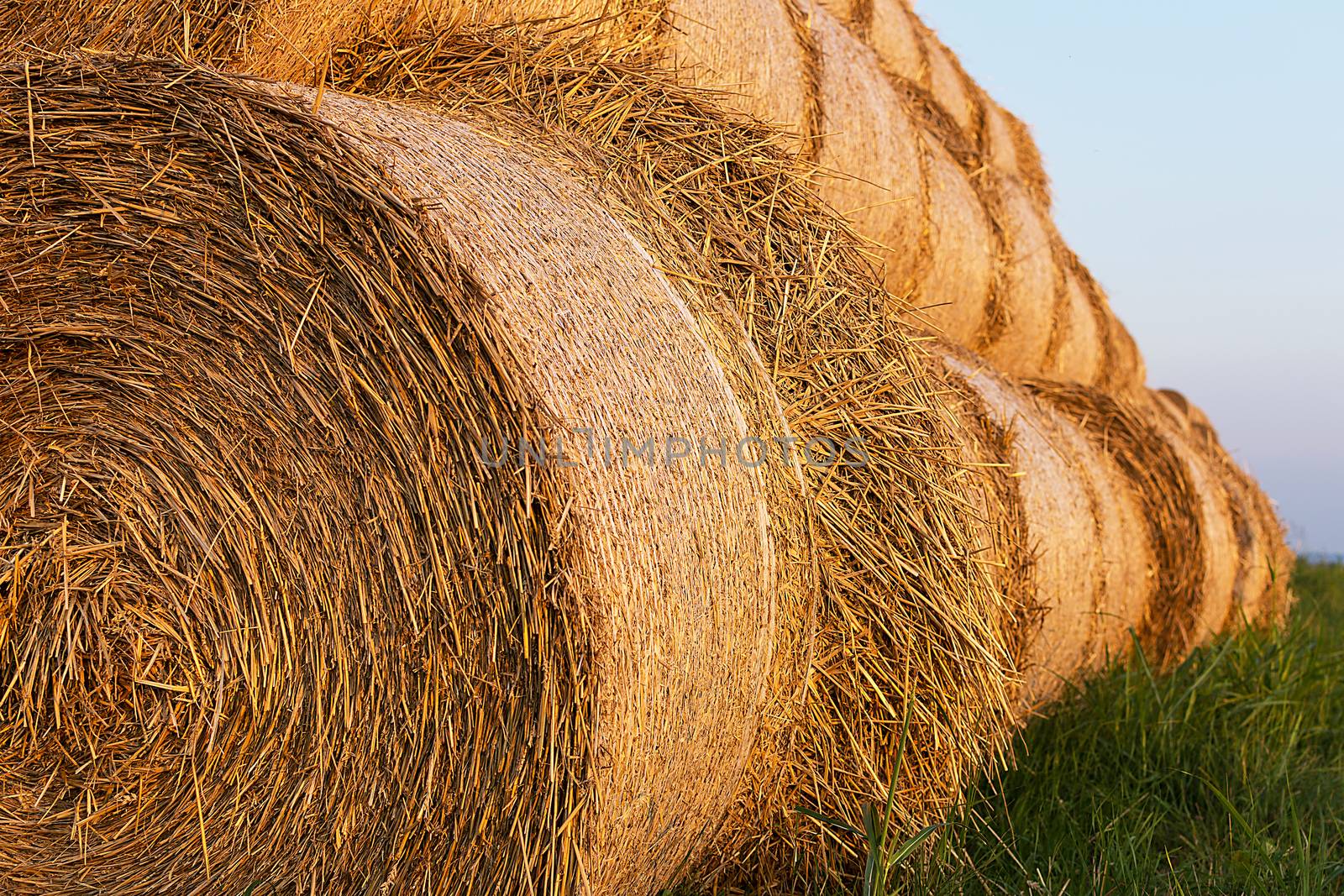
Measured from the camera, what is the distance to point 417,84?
2561mm

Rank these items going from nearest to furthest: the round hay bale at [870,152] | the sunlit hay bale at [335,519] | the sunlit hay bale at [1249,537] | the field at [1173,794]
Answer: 1. the sunlit hay bale at [335,519]
2. the field at [1173,794]
3. the round hay bale at [870,152]
4. the sunlit hay bale at [1249,537]

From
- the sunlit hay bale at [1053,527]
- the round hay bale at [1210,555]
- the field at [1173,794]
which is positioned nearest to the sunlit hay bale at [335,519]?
the field at [1173,794]

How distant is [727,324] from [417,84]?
877 mm

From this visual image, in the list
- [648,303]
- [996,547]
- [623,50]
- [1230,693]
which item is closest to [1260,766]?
[1230,693]

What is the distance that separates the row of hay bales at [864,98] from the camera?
2379 millimetres

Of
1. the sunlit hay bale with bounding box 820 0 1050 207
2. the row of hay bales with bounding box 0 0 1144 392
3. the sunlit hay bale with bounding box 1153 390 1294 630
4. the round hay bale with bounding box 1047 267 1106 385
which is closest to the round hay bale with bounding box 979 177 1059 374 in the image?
the row of hay bales with bounding box 0 0 1144 392

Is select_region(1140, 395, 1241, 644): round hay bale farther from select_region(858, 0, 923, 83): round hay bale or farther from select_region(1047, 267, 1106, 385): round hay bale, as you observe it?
select_region(858, 0, 923, 83): round hay bale

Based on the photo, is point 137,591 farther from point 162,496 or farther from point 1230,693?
point 1230,693

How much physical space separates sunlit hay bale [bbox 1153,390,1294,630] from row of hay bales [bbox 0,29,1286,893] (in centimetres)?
283

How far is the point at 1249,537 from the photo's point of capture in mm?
5426

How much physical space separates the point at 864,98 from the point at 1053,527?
158cm

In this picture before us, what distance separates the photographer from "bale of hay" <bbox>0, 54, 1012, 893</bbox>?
5.80 feet

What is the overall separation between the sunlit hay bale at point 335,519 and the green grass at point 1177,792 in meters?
0.84

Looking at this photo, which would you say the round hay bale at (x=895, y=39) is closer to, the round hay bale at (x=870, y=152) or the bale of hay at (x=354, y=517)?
the round hay bale at (x=870, y=152)
